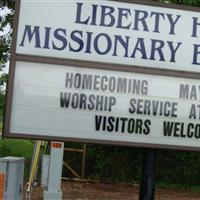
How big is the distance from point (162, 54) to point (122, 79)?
54 centimetres

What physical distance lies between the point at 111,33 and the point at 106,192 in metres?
11.7

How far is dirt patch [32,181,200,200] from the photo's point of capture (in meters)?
16.3

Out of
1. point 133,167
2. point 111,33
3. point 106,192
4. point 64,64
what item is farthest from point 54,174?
point 133,167

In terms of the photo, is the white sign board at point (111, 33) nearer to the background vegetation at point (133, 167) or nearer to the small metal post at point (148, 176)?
the small metal post at point (148, 176)

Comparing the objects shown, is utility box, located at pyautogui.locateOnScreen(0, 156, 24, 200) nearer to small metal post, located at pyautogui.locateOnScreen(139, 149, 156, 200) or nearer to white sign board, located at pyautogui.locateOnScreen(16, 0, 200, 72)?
small metal post, located at pyautogui.locateOnScreen(139, 149, 156, 200)

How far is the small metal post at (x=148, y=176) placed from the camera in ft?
21.7

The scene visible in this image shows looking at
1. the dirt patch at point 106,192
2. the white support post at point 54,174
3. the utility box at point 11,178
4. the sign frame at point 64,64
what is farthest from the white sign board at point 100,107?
the dirt patch at point 106,192

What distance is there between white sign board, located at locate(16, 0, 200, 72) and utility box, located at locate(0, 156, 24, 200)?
2.42 m

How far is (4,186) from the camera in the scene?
8109mm

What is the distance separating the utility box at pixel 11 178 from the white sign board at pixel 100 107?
2068 mm

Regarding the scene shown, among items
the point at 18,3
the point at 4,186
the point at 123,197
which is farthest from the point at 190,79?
the point at 123,197

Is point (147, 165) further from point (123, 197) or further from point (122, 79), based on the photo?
point (123, 197)

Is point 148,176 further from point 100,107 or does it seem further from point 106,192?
point 106,192

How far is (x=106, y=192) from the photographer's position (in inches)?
699
